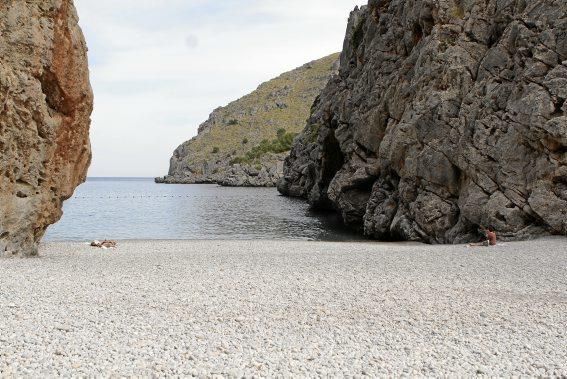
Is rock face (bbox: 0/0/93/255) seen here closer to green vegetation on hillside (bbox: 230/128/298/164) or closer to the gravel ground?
the gravel ground

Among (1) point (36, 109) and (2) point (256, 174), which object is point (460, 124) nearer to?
(1) point (36, 109)

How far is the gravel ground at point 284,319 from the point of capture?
26.3 feet

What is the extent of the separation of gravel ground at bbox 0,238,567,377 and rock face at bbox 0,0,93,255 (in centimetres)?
306

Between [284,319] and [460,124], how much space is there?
2401 cm

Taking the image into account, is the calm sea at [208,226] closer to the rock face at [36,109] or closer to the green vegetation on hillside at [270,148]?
the rock face at [36,109]

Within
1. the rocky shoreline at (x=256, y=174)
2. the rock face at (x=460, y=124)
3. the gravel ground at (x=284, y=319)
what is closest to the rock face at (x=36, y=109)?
the gravel ground at (x=284, y=319)

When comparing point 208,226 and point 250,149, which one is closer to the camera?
point 208,226

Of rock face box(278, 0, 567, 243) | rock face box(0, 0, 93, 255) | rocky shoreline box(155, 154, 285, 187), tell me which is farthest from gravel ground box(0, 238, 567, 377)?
rocky shoreline box(155, 154, 285, 187)

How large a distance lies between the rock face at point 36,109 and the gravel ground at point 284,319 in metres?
3.06

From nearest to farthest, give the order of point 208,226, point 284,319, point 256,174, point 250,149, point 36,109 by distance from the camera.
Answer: point 284,319
point 36,109
point 208,226
point 256,174
point 250,149

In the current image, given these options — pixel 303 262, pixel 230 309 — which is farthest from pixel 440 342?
pixel 303 262

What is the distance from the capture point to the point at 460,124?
101 ft

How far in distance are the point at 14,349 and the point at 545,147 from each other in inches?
1040

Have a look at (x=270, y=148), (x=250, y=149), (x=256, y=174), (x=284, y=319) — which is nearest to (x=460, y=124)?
(x=284, y=319)
